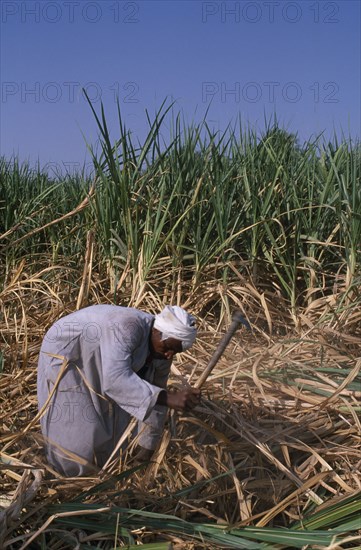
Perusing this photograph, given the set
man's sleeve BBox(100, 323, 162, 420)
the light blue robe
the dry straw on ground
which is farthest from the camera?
the light blue robe

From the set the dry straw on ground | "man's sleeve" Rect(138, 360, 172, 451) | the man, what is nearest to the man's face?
the man

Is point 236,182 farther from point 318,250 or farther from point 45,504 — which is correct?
point 45,504

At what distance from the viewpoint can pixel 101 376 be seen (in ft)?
8.63

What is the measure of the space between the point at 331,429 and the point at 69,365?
0.97m

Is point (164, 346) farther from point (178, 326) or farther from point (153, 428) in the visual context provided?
point (153, 428)

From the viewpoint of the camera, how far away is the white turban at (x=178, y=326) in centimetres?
240

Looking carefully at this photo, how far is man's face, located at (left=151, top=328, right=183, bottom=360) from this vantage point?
8.08ft

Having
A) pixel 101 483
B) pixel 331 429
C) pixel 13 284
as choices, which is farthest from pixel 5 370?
pixel 331 429

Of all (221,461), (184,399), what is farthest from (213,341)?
(184,399)

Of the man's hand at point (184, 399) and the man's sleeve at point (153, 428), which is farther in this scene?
the man's sleeve at point (153, 428)

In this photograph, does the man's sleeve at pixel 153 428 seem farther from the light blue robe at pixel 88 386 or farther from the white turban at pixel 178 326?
the white turban at pixel 178 326

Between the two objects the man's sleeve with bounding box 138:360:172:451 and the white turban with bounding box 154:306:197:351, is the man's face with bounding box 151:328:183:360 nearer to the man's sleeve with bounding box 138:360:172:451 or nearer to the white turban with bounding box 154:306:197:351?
the white turban with bounding box 154:306:197:351

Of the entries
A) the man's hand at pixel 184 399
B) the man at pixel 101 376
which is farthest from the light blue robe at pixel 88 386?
the man's hand at pixel 184 399

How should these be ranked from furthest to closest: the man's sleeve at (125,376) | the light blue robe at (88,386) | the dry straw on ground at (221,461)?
1. the light blue robe at (88,386)
2. the man's sleeve at (125,376)
3. the dry straw on ground at (221,461)
